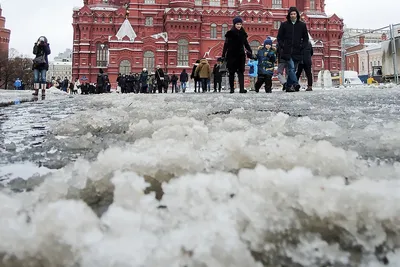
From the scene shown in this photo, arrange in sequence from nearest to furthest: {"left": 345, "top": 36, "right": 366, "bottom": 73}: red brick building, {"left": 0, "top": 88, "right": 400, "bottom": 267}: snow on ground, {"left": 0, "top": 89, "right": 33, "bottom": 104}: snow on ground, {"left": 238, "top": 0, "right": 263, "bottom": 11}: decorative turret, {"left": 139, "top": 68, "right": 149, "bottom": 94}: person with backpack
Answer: {"left": 0, "top": 88, "right": 400, "bottom": 267}: snow on ground < {"left": 0, "top": 89, "right": 33, "bottom": 104}: snow on ground < {"left": 139, "top": 68, "right": 149, "bottom": 94}: person with backpack < {"left": 238, "top": 0, "right": 263, "bottom": 11}: decorative turret < {"left": 345, "top": 36, "right": 366, "bottom": 73}: red brick building

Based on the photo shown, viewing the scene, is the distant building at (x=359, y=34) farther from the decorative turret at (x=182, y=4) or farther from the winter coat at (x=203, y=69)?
the decorative turret at (x=182, y=4)

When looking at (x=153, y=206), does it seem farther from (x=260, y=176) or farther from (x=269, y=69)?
(x=269, y=69)

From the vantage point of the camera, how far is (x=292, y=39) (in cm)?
805

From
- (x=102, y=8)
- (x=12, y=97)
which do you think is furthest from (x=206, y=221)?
(x=102, y=8)

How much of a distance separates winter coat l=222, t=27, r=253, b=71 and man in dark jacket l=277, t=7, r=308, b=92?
28.7 inches

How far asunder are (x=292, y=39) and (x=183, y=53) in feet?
102

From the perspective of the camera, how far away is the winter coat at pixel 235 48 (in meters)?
8.38

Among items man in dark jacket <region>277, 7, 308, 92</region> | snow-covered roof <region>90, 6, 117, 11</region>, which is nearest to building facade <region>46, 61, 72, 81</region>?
snow-covered roof <region>90, 6, 117, 11</region>

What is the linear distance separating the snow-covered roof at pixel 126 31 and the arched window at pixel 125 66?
2.30 m

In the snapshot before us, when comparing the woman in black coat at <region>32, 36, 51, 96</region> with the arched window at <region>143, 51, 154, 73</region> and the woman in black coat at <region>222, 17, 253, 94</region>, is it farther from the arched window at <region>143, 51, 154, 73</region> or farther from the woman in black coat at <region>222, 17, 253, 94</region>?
the arched window at <region>143, 51, 154, 73</region>

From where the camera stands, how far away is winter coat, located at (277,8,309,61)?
7.98 metres

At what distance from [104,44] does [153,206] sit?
41.4m

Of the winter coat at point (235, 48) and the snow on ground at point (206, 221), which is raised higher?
the winter coat at point (235, 48)

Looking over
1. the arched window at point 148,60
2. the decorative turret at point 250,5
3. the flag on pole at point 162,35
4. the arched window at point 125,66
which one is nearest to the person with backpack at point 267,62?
the arched window at point 125,66
